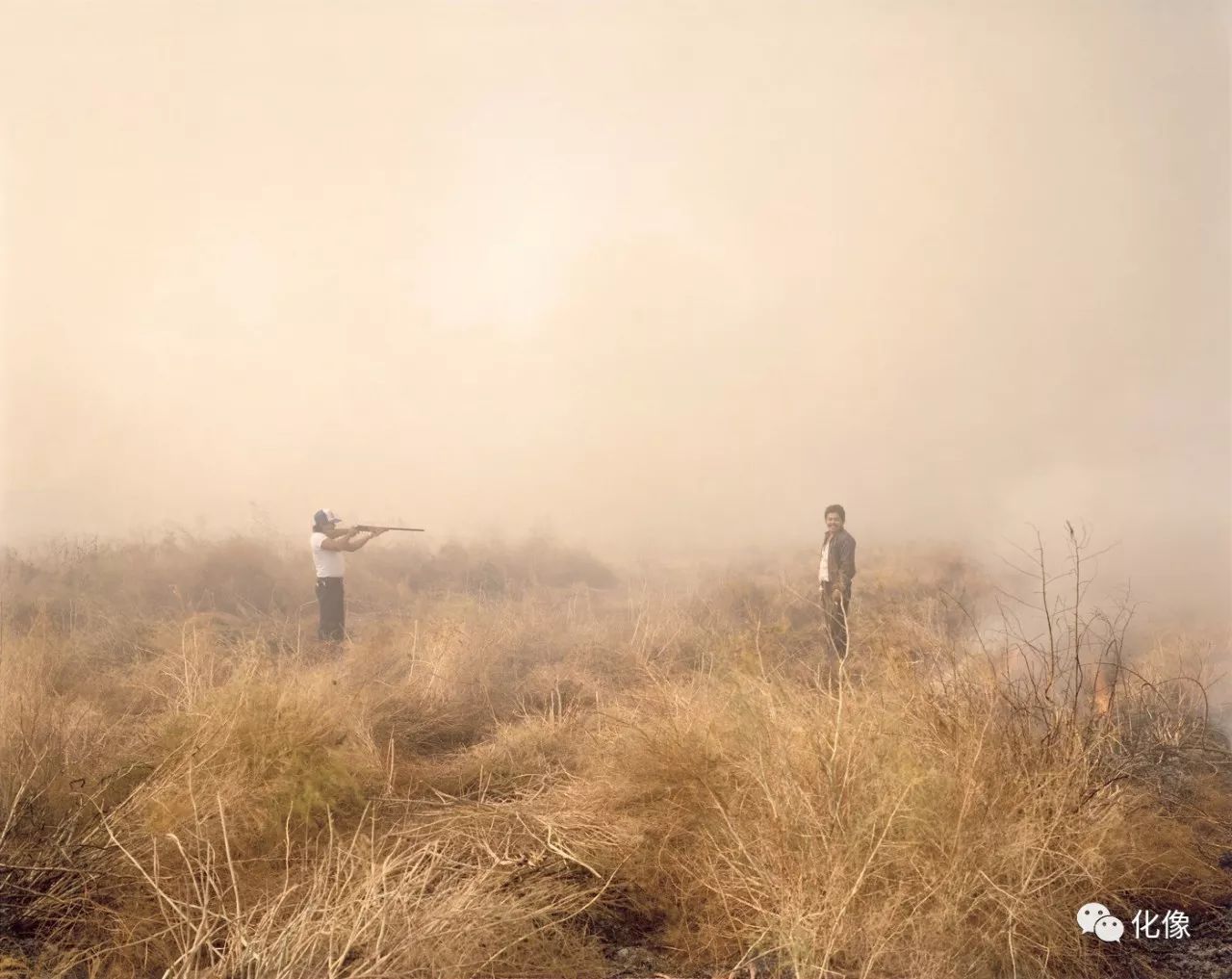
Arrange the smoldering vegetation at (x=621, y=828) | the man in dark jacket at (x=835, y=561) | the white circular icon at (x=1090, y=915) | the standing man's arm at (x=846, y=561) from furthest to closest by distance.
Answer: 1. the standing man's arm at (x=846, y=561)
2. the man in dark jacket at (x=835, y=561)
3. the white circular icon at (x=1090, y=915)
4. the smoldering vegetation at (x=621, y=828)

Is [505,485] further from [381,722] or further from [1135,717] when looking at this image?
[1135,717]

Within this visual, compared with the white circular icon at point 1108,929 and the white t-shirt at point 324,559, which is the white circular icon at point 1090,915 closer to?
the white circular icon at point 1108,929

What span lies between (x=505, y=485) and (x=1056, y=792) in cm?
1470

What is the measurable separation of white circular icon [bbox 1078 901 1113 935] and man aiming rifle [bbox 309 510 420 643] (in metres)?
6.10

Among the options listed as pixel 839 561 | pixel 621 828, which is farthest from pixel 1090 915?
pixel 839 561

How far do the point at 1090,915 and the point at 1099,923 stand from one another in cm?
5

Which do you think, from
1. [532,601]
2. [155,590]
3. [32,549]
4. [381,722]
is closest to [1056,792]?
[381,722]

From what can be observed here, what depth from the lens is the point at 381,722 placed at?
201 inches

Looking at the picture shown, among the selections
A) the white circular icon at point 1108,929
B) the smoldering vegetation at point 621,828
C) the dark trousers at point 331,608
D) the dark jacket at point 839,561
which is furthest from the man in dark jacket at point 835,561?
the dark trousers at point 331,608

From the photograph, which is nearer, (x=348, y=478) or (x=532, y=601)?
(x=532, y=601)

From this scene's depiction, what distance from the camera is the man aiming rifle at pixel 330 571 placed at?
7.59 metres

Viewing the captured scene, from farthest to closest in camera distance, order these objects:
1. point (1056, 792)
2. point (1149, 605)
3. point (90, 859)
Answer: point (1149, 605) → point (90, 859) → point (1056, 792)

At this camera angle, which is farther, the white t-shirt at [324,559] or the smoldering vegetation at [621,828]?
the white t-shirt at [324,559]

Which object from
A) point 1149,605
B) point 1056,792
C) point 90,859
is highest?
point 1056,792
